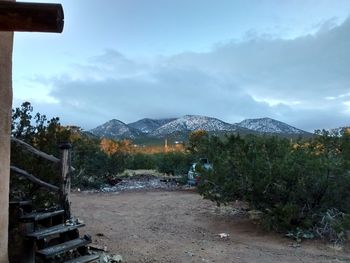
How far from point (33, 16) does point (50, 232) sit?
4.15 metres

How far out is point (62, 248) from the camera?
18.9 ft

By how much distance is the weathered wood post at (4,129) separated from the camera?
14.2 feet

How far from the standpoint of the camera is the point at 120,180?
21.0m

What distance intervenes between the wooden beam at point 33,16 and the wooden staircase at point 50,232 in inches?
148

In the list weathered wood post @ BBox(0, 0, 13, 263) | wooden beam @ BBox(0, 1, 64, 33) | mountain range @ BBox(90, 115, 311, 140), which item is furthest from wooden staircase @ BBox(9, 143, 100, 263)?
mountain range @ BBox(90, 115, 311, 140)

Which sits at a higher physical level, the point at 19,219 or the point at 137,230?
the point at 19,219

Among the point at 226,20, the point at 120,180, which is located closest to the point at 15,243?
the point at 226,20

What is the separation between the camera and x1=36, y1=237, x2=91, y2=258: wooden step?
17.7 feet

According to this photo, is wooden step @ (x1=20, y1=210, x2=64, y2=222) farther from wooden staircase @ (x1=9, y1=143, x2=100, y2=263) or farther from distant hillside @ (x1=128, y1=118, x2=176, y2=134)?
distant hillside @ (x1=128, y1=118, x2=176, y2=134)

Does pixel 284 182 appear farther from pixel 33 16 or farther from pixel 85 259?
pixel 33 16

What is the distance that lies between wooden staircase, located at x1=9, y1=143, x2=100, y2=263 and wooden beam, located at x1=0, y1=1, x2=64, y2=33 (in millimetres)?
3753

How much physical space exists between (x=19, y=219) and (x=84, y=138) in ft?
53.5

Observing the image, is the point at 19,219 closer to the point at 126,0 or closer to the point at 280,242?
the point at 280,242

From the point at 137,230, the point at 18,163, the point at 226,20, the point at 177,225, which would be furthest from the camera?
the point at 226,20
